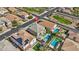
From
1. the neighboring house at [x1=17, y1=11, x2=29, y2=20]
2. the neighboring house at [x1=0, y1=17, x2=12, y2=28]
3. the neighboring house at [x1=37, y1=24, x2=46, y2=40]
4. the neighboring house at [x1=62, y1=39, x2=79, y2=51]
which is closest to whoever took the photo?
the neighboring house at [x1=62, y1=39, x2=79, y2=51]

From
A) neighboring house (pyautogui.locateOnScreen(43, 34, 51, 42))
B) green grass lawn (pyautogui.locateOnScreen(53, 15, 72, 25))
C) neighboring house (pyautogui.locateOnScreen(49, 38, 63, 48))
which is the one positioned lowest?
neighboring house (pyautogui.locateOnScreen(49, 38, 63, 48))

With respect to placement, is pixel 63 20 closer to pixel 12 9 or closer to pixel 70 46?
pixel 70 46

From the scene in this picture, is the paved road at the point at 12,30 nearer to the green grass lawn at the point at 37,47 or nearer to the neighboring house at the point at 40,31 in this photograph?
the neighboring house at the point at 40,31

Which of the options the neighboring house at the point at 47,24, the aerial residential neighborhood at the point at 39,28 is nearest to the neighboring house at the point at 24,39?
the aerial residential neighborhood at the point at 39,28

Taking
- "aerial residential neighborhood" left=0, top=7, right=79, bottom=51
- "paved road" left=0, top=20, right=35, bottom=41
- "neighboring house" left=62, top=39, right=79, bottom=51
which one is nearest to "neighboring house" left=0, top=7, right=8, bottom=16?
"aerial residential neighborhood" left=0, top=7, right=79, bottom=51

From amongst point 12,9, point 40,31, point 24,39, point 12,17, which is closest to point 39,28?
point 40,31

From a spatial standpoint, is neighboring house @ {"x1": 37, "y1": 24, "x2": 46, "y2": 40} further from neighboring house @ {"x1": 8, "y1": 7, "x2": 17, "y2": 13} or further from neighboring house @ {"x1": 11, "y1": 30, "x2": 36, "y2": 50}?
neighboring house @ {"x1": 8, "y1": 7, "x2": 17, "y2": 13}
